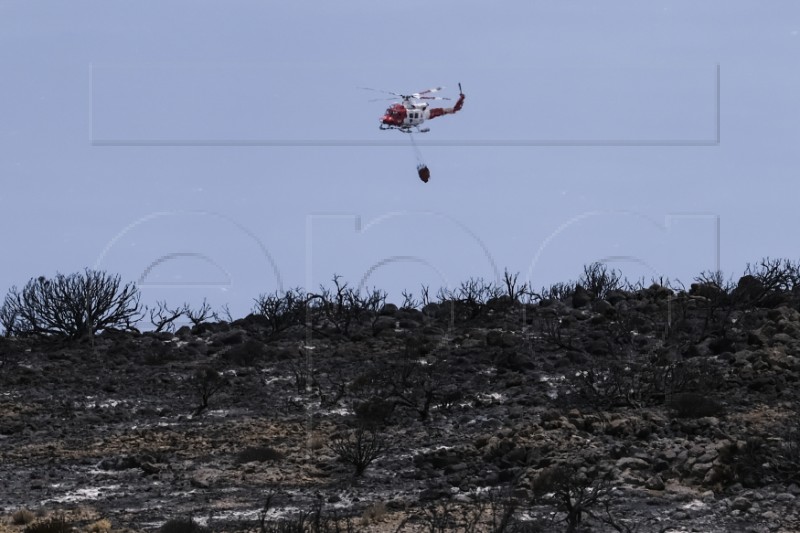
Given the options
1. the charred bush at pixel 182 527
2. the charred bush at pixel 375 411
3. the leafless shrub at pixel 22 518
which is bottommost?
the leafless shrub at pixel 22 518

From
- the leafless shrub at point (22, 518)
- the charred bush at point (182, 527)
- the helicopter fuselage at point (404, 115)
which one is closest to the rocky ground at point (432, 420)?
the leafless shrub at point (22, 518)

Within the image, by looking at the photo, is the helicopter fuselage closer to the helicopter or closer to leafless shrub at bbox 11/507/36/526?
the helicopter

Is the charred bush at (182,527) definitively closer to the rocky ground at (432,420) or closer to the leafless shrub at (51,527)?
the rocky ground at (432,420)

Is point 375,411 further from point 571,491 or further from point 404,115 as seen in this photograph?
point 404,115

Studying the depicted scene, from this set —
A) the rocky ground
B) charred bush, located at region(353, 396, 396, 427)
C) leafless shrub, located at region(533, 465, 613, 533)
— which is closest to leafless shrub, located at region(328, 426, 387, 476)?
the rocky ground

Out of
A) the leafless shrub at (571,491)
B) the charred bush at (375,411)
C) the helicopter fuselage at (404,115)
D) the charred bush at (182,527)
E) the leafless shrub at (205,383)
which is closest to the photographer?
the leafless shrub at (571,491)

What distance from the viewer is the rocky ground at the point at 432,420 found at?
1266 cm

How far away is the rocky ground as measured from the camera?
41.5 feet

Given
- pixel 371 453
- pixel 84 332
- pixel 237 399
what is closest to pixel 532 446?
pixel 371 453

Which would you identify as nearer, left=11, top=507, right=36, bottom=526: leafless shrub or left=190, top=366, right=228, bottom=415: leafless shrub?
left=11, top=507, right=36, bottom=526: leafless shrub

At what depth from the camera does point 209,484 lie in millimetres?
14516

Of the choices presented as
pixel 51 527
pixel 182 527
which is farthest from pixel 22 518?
pixel 182 527

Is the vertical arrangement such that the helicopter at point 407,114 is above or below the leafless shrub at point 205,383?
above

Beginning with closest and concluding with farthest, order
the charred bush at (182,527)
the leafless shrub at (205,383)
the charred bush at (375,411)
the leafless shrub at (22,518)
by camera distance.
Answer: the charred bush at (182,527) < the leafless shrub at (22,518) < the charred bush at (375,411) < the leafless shrub at (205,383)
